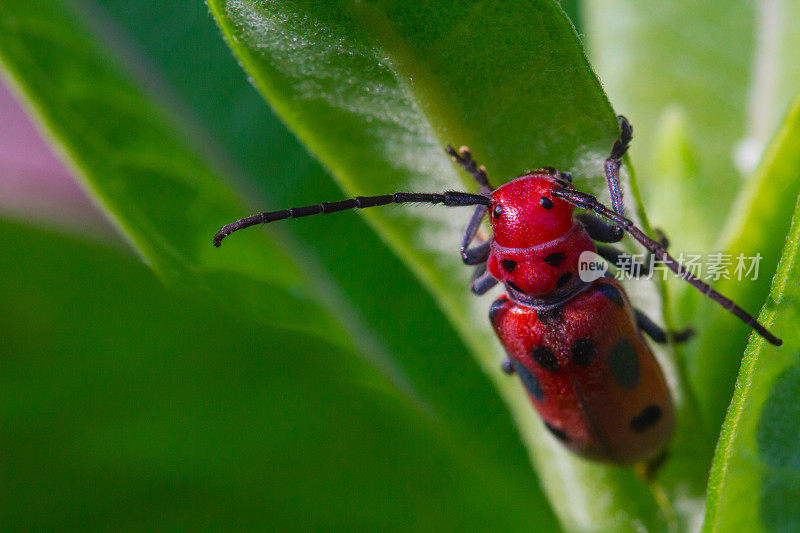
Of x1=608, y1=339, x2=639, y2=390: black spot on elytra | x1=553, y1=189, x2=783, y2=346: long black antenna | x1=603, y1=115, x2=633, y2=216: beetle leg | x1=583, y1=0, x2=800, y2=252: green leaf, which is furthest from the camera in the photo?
x1=583, y1=0, x2=800, y2=252: green leaf

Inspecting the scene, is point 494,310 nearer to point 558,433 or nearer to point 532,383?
point 532,383

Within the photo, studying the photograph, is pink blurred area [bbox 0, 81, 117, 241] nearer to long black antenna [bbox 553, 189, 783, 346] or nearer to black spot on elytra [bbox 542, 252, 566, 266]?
black spot on elytra [bbox 542, 252, 566, 266]

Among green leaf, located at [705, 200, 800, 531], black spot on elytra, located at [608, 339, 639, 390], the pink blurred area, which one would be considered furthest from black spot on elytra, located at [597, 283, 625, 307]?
the pink blurred area

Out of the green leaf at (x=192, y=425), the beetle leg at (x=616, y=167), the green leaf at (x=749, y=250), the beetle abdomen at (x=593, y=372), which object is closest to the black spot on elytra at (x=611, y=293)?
the beetle abdomen at (x=593, y=372)

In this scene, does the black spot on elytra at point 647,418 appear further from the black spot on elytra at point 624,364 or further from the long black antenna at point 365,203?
the long black antenna at point 365,203

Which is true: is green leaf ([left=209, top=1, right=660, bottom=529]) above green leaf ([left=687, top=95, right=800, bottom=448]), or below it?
above

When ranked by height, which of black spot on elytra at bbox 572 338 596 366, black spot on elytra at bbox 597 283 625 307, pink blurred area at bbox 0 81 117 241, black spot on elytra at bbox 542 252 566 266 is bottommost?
black spot on elytra at bbox 572 338 596 366

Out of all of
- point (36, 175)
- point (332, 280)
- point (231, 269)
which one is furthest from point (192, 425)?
point (36, 175)

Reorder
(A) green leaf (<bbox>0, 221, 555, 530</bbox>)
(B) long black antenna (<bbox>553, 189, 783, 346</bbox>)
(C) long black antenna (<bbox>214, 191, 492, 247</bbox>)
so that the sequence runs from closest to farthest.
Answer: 1. (B) long black antenna (<bbox>553, 189, 783, 346</bbox>)
2. (C) long black antenna (<bbox>214, 191, 492, 247</bbox>)
3. (A) green leaf (<bbox>0, 221, 555, 530</bbox>)

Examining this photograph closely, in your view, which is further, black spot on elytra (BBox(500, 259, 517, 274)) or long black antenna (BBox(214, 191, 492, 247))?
black spot on elytra (BBox(500, 259, 517, 274))
